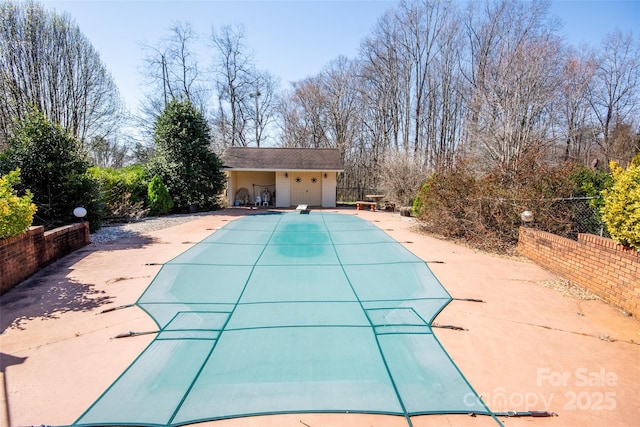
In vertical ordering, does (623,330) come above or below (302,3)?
below

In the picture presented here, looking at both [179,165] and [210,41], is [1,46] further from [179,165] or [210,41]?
[210,41]

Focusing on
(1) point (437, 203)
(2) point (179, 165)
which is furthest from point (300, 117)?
(1) point (437, 203)

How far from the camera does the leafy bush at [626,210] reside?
4230 mm

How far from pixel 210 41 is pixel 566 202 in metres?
27.6

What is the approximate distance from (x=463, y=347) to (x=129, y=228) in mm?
10474

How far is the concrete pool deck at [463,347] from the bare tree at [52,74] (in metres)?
13.0

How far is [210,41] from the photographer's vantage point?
2605cm

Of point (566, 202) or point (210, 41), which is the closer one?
point (566, 202)

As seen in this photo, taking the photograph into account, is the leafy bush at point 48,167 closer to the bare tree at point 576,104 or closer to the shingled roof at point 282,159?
the shingled roof at point 282,159

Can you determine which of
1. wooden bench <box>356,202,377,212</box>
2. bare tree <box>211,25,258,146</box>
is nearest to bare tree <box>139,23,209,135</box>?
bare tree <box>211,25,258,146</box>

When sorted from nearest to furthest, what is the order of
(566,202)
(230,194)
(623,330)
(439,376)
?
(439,376)
(623,330)
(566,202)
(230,194)

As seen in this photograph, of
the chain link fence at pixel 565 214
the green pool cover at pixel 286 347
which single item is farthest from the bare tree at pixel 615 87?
the green pool cover at pixel 286 347

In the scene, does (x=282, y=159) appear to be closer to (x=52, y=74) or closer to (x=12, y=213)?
(x=52, y=74)

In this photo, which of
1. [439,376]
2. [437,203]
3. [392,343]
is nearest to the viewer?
[439,376]
